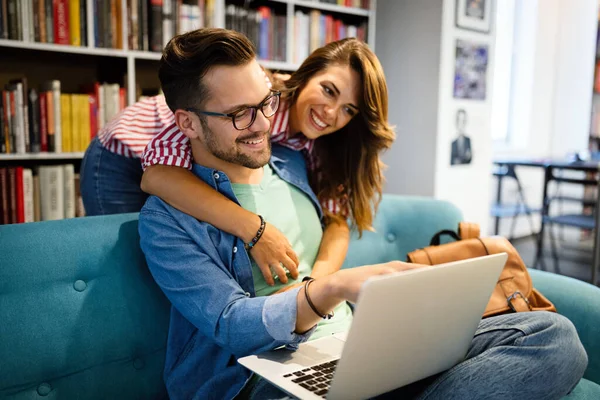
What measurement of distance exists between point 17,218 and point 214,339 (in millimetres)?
1641

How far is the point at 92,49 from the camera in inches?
94.7

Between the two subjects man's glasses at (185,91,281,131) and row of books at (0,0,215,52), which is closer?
man's glasses at (185,91,281,131)

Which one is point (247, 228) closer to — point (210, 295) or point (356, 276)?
point (210, 295)

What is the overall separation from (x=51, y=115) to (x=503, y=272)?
6.29 feet

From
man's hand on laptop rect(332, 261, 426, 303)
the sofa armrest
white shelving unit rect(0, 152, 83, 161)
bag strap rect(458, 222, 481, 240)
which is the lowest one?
the sofa armrest

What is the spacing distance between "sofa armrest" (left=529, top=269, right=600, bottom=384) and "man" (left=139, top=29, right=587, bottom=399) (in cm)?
34

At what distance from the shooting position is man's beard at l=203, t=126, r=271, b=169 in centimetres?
125

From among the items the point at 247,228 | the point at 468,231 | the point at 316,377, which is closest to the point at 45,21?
the point at 247,228

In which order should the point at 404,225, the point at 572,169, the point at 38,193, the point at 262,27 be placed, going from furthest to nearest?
the point at 572,169 < the point at 262,27 < the point at 38,193 < the point at 404,225

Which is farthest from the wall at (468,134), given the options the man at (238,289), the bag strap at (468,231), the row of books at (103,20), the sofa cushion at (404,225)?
the man at (238,289)

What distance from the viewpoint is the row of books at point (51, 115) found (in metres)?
2.29

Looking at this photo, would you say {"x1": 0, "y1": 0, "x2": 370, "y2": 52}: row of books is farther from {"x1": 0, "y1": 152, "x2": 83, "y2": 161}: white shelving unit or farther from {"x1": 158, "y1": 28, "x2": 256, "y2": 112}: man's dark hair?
{"x1": 158, "y1": 28, "x2": 256, "y2": 112}: man's dark hair

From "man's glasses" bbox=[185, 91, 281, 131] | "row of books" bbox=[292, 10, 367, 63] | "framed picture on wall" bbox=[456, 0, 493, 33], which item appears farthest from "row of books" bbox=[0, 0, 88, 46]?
"framed picture on wall" bbox=[456, 0, 493, 33]

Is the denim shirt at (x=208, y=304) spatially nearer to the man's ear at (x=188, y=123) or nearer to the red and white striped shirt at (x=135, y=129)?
the man's ear at (x=188, y=123)
